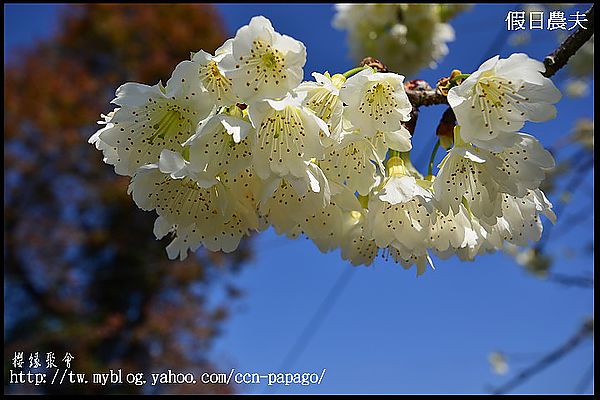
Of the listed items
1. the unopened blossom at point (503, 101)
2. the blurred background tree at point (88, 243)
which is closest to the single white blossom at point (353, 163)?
the unopened blossom at point (503, 101)

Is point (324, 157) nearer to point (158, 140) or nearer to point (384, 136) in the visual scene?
point (384, 136)

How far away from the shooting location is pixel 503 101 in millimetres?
570

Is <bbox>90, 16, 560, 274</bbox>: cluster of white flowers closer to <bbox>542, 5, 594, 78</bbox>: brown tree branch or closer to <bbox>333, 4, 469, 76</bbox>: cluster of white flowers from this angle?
<bbox>542, 5, 594, 78</bbox>: brown tree branch

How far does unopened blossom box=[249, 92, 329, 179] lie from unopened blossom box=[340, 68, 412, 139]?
5 centimetres

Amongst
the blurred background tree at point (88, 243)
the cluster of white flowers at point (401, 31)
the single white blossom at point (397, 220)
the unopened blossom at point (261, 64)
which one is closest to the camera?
the unopened blossom at point (261, 64)

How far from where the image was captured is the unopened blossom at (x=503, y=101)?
1.83 feet

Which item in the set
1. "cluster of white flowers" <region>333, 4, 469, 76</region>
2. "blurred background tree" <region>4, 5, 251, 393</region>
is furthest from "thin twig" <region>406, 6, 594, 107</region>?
"blurred background tree" <region>4, 5, 251, 393</region>

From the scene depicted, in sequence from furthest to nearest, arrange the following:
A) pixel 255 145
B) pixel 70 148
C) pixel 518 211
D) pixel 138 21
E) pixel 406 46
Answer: pixel 138 21 → pixel 70 148 → pixel 406 46 → pixel 518 211 → pixel 255 145

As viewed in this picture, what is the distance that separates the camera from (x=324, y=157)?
0.57 metres

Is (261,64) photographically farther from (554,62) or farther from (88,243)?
(88,243)

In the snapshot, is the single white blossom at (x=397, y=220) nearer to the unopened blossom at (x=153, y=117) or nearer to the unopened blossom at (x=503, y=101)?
the unopened blossom at (x=503, y=101)

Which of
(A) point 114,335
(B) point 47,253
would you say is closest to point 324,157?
(A) point 114,335

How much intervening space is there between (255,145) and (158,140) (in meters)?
Result: 0.14

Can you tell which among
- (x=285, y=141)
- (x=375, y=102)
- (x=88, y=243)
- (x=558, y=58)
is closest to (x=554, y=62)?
(x=558, y=58)
